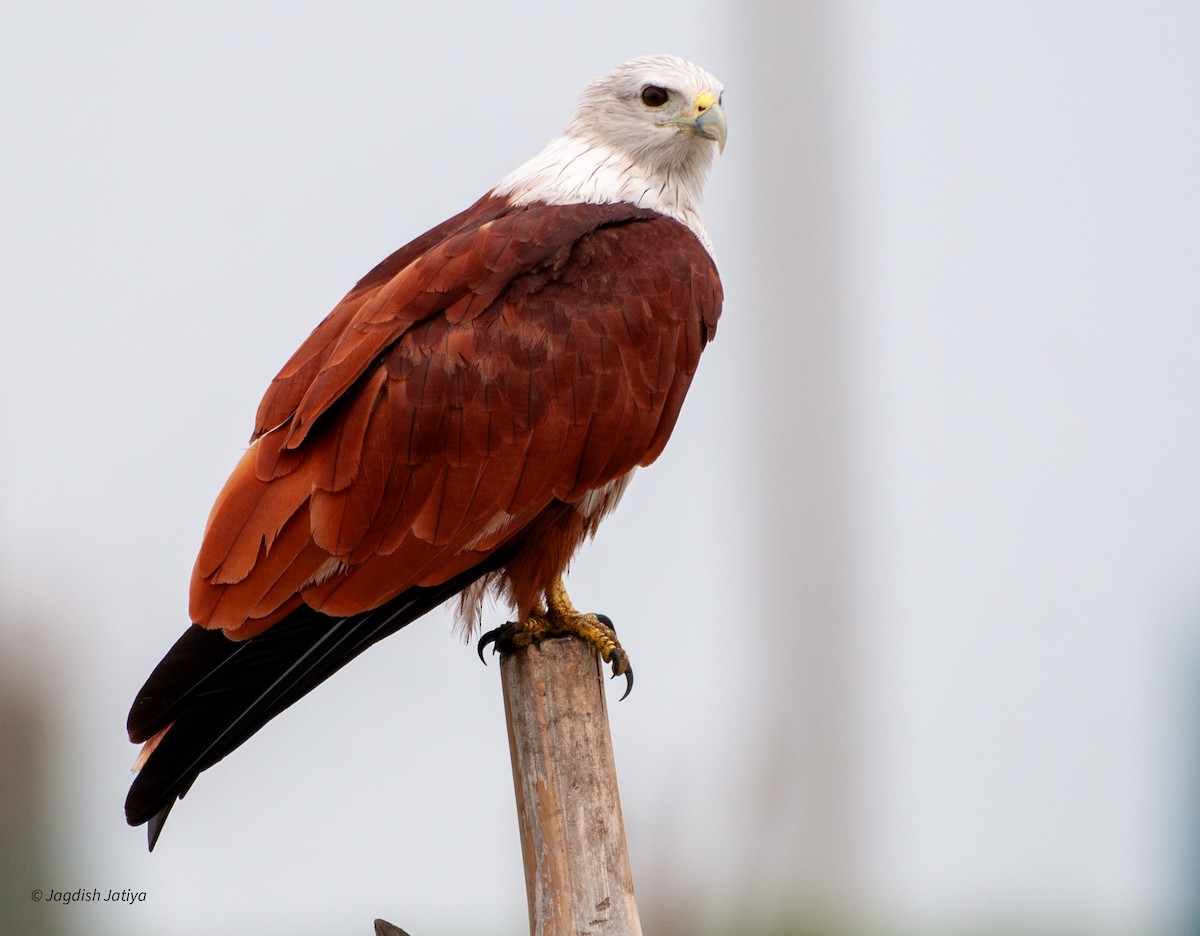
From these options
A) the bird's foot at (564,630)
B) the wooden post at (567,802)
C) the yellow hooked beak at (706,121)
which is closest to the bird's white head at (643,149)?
the yellow hooked beak at (706,121)

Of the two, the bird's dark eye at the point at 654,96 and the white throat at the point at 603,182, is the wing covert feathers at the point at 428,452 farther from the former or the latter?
the bird's dark eye at the point at 654,96

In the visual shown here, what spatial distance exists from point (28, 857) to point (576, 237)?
108 inches

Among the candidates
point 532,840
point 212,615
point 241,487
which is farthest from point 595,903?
point 241,487

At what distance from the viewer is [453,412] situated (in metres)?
3.67

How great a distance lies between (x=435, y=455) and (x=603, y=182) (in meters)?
1.16

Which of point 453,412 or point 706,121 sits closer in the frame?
point 453,412

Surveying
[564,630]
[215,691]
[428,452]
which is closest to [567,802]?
[564,630]

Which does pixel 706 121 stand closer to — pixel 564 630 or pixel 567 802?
pixel 564 630

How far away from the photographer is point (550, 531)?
3.81 meters

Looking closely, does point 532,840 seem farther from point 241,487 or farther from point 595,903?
point 241,487

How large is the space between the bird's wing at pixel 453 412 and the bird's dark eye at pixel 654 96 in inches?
24.8

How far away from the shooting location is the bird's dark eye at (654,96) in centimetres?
434

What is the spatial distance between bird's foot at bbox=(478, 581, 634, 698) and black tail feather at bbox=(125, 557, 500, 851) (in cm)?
52

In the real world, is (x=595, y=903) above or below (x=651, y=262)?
below
